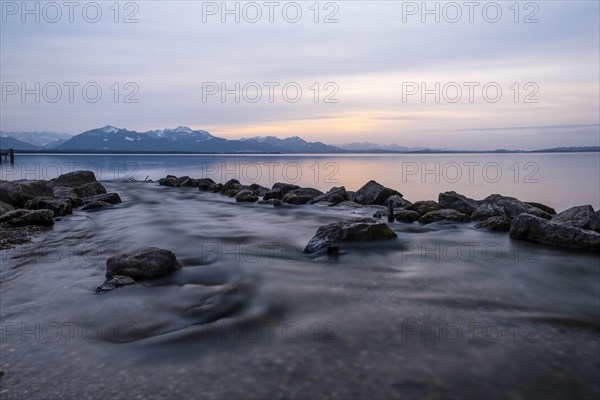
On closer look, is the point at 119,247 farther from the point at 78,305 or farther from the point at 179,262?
the point at 78,305

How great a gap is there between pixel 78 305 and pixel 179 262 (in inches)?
131

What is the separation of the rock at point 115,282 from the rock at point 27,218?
412 inches

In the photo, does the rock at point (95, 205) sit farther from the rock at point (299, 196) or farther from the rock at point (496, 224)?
the rock at point (496, 224)

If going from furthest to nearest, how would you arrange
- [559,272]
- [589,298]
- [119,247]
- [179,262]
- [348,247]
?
[119,247] < [348,247] < [179,262] < [559,272] < [589,298]

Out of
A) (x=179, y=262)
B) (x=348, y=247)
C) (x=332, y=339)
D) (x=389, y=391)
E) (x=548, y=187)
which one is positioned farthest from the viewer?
(x=548, y=187)

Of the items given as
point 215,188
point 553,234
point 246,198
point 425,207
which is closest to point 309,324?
point 553,234

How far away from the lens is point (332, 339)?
6.43 metres

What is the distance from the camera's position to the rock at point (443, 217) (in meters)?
18.0

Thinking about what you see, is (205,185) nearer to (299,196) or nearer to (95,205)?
(95,205)

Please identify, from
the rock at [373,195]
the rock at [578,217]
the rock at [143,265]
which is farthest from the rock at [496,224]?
the rock at [143,265]

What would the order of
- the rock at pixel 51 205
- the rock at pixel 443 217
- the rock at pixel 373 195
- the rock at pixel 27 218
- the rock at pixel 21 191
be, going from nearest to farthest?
the rock at pixel 27 218
the rock at pixel 443 217
the rock at pixel 51 205
the rock at pixel 21 191
the rock at pixel 373 195

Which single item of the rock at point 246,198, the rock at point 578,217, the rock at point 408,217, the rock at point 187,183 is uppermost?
the rock at point 187,183

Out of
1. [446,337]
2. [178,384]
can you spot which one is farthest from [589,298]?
[178,384]

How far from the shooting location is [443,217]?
18109 mm
